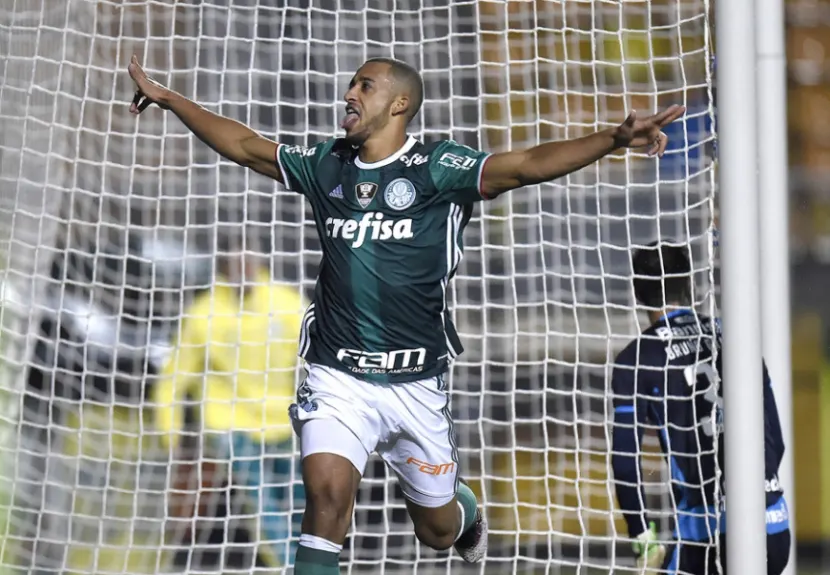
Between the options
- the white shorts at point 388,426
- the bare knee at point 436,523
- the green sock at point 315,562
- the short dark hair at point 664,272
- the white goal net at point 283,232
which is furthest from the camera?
the white goal net at point 283,232

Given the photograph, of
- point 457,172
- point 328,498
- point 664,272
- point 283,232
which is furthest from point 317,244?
point 328,498

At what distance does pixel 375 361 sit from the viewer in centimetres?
392

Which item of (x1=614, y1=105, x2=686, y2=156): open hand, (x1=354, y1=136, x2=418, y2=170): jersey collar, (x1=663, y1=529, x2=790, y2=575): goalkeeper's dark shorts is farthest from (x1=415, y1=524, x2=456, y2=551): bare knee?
(x1=614, y1=105, x2=686, y2=156): open hand

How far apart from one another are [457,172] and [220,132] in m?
0.87

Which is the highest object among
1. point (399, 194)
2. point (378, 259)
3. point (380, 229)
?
point (399, 194)

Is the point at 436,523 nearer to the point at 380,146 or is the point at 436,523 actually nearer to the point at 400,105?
the point at 380,146

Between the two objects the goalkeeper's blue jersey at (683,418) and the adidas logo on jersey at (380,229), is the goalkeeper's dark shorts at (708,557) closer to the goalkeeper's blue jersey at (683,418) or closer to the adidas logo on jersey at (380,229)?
the goalkeeper's blue jersey at (683,418)

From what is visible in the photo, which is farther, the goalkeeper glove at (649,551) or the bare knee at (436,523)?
the goalkeeper glove at (649,551)

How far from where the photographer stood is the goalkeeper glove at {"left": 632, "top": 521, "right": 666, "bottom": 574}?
14.4ft

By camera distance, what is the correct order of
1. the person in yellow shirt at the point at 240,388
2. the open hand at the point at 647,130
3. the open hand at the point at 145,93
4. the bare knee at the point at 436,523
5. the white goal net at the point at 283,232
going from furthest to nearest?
1. the person in yellow shirt at the point at 240,388
2. the white goal net at the point at 283,232
3. the bare knee at the point at 436,523
4. the open hand at the point at 145,93
5. the open hand at the point at 647,130

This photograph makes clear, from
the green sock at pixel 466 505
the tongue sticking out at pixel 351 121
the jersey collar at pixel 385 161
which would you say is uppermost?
the tongue sticking out at pixel 351 121

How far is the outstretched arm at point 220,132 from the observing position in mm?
4055

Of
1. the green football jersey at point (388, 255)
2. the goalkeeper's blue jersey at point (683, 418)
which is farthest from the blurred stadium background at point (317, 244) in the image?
the green football jersey at point (388, 255)

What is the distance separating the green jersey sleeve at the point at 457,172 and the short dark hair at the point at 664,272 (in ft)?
Result: 3.74
